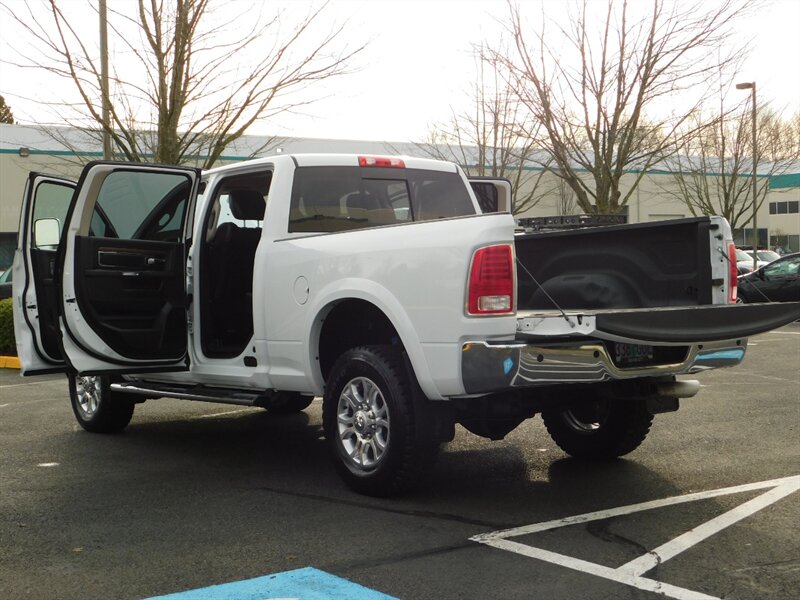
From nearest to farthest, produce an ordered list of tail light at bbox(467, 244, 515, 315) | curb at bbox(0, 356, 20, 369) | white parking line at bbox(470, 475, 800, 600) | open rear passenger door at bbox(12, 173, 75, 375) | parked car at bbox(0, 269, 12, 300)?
white parking line at bbox(470, 475, 800, 600), tail light at bbox(467, 244, 515, 315), open rear passenger door at bbox(12, 173, 75, 375), curb at bbox(0, 356, 20, 369), parked car at bbox(0, 269, 12, 300)

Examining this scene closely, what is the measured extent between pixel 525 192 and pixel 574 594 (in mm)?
40266

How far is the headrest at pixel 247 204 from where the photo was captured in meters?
7.09

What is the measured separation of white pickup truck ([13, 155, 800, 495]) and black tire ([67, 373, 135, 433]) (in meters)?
0.02

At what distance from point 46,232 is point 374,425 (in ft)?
11.2

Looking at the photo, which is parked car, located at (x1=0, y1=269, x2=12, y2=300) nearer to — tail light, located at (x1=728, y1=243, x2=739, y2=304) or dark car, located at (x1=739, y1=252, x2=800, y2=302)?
dark car, located at (x1=739, y1=252, x2=800, y2=302)

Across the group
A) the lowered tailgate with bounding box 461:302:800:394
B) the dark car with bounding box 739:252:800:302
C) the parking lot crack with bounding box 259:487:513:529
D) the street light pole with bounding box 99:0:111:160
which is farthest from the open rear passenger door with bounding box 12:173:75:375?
the dark car with bounding box 739:252:800:302

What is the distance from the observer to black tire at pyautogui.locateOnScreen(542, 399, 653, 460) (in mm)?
6586

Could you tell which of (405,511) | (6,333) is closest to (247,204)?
(405,511)

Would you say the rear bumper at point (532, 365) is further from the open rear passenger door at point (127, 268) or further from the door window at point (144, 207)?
the door window at point (144, 207)

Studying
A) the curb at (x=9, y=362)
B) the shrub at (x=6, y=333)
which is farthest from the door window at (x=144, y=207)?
the shrub at (x=6, y=333)

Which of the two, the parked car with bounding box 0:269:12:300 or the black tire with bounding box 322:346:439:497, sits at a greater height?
the parked car with bounding box 0:269:12:300

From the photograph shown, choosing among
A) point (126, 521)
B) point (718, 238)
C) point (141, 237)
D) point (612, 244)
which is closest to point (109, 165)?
point (141, 237)

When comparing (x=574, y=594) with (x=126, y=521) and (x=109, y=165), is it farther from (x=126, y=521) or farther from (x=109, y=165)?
(x=109, y=165)

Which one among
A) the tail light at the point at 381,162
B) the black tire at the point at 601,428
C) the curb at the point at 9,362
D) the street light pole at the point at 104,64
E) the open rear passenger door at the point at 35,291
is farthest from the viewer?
the curb at the point at 9,362
